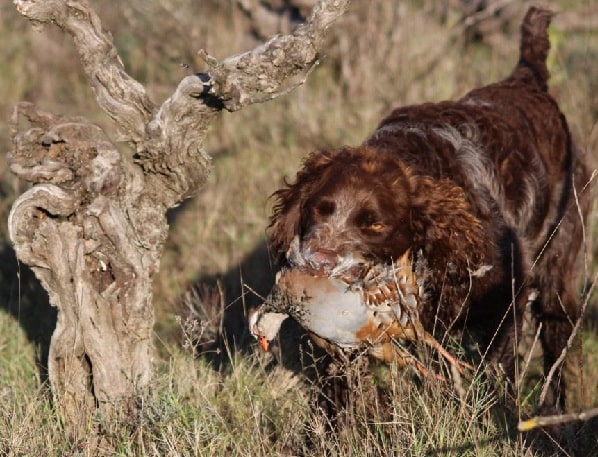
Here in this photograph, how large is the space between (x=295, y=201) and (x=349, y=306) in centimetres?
76

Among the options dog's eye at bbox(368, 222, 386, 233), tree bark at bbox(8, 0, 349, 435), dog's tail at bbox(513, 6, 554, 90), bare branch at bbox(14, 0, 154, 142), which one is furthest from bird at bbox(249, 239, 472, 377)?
dog's tail at bbox(513, 6, 554, 90)

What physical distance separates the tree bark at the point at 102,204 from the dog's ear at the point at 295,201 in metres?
0.35

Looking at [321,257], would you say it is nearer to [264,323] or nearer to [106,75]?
[264,323]

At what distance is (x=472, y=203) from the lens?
401cm

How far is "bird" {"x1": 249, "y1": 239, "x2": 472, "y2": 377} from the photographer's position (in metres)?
3.16

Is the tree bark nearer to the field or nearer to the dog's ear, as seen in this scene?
the field

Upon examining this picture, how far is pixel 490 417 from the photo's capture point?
3439 millimetres

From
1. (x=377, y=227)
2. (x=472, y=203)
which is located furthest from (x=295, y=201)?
(x=472, y=203)

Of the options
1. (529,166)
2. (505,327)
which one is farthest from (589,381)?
(529,166)

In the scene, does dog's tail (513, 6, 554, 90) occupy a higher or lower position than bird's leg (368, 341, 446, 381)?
higher

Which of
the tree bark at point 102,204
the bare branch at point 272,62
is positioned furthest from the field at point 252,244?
the bare branch at point 272,62

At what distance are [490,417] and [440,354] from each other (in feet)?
0.96

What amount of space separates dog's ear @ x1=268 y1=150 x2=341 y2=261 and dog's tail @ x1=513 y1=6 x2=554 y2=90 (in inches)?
62.0

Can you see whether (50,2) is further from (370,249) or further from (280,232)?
(370,249)
